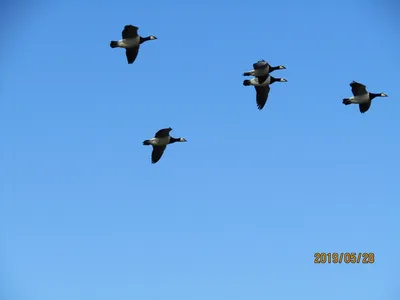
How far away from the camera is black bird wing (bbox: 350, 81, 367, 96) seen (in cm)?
6097

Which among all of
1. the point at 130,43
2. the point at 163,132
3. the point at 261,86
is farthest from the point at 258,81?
the point at 130,43

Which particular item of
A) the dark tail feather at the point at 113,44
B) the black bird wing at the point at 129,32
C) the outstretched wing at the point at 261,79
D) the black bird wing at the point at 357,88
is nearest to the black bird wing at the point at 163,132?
the dark tail feather at the point at 113,44

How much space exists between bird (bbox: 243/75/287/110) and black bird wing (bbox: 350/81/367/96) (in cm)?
451

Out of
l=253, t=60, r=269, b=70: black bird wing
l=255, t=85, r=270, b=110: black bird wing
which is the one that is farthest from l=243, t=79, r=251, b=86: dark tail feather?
l=253, t=60, r=269, b=70: black bird wing

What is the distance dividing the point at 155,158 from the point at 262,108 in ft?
22.0

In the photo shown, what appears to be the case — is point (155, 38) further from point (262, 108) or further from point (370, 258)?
point (370, 258)

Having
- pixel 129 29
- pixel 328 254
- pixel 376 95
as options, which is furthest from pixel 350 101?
pixel 129 29

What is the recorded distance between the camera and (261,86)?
6253cm

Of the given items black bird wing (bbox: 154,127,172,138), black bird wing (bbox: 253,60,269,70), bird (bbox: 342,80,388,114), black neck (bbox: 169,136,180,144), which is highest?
black bird wing (bbox: 253,60,269,70)

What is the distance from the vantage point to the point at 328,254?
63.4m

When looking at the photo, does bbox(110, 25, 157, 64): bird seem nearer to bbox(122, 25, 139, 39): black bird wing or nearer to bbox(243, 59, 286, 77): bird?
bbox(122, 25, 139, 39): black bird wing

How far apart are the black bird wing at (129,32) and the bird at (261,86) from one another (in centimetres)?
646

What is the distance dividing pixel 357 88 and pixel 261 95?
5.20 meters

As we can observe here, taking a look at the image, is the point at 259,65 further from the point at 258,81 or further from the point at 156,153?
the point at 156,153
